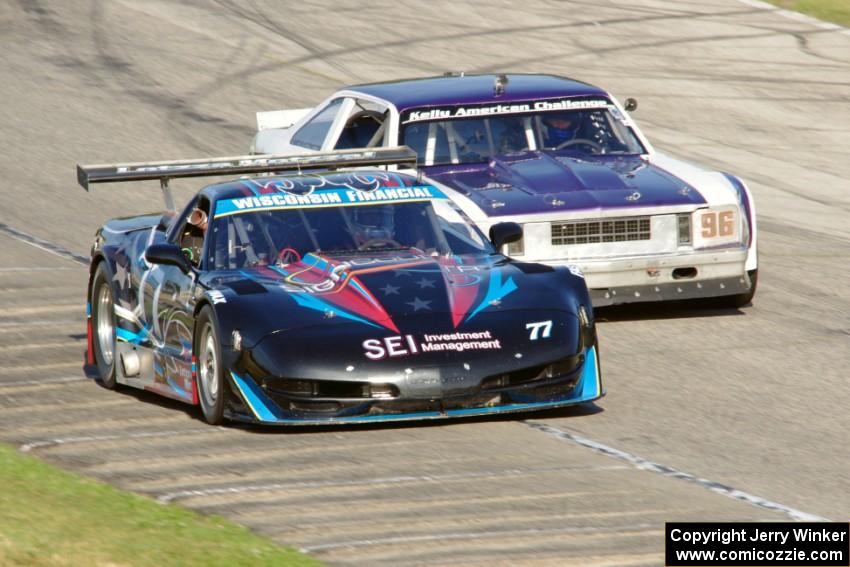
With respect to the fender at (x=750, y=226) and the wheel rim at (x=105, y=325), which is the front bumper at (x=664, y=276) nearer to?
the fender at (x=750, y=226)

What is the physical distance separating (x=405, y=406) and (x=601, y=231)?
3468mm

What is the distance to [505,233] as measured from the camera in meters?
10.2

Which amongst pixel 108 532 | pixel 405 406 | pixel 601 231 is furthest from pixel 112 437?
pixel 601 231

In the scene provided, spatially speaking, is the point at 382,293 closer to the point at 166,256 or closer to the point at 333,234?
the point at 333,234

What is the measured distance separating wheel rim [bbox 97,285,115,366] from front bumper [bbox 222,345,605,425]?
203 centimetres

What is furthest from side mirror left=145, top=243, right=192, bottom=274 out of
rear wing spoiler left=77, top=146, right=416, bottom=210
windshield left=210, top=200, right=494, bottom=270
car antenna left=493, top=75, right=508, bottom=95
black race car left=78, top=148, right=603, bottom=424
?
car antenna left=493, top=75, right=508, bottom=95

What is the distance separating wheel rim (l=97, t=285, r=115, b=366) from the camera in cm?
1071

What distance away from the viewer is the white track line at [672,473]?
7321 mm

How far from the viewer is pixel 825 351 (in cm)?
1112

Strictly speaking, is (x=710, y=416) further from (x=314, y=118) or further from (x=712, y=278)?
(x=314, y=118)

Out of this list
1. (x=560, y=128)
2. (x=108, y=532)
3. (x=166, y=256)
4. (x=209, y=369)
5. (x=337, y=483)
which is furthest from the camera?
(x=560, y=128)

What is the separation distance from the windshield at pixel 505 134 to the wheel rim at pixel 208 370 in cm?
401

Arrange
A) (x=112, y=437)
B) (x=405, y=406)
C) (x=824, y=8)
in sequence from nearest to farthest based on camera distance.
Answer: (x=405, y=406) → (x=112, y=437) → (x=824, y=8)

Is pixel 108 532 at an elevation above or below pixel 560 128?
below
